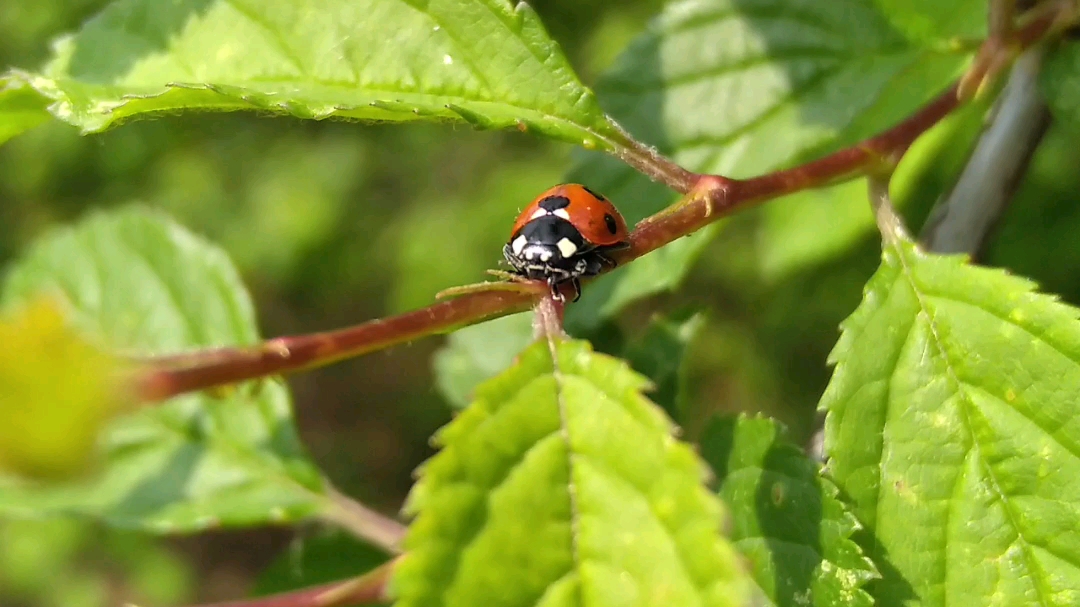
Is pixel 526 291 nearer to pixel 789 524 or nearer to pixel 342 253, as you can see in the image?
pixel 789 524

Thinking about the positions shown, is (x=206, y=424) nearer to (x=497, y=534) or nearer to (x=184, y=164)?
(x=497, y=534)

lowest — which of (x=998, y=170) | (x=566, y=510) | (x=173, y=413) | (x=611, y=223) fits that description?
(x=566, y=510)

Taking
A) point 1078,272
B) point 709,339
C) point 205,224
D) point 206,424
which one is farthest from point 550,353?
point 205,224

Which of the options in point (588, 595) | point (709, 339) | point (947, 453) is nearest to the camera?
point (588, 595)

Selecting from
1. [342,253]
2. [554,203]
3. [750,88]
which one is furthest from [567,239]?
[342,253]

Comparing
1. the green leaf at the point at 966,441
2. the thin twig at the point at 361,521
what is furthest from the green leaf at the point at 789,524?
the thin twig at the point at 361,521

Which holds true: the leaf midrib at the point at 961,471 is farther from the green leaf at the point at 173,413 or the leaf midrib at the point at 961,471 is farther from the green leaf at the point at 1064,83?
the green leaf at the point at 173,413

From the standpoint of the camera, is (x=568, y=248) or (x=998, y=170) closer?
(x=568, y=248)
